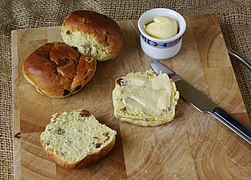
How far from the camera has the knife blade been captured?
221 centimetres

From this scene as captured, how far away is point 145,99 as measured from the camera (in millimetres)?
2271

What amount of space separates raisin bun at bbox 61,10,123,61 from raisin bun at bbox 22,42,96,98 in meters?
0.06

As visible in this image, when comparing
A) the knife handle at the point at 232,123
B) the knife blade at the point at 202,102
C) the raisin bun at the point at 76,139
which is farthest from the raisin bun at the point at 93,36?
the knife handle at the point at 232,123

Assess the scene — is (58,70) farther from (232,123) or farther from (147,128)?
(232,123)

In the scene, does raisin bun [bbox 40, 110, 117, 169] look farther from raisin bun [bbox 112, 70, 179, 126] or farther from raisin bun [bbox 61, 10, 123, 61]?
raisin bun [bbox 61, 10, 123, 61]

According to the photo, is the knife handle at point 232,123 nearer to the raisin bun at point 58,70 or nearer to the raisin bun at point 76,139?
the raisin bun at point 76,139

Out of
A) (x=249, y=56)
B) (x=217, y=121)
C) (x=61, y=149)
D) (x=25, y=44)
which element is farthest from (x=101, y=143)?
(x=249, y=56)

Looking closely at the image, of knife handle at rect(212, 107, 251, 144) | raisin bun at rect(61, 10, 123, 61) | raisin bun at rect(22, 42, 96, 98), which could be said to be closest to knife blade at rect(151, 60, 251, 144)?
knife handle at rect(212, 107, 251, 144)

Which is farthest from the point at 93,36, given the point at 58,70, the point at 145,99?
the point at 145,99

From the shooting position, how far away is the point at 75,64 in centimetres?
233

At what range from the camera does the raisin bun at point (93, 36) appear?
94.7 inches

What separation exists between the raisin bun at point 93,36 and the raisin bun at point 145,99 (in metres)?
0.16

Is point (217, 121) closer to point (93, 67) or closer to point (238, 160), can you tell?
point (238, 160)

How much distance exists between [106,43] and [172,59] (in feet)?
1.14
